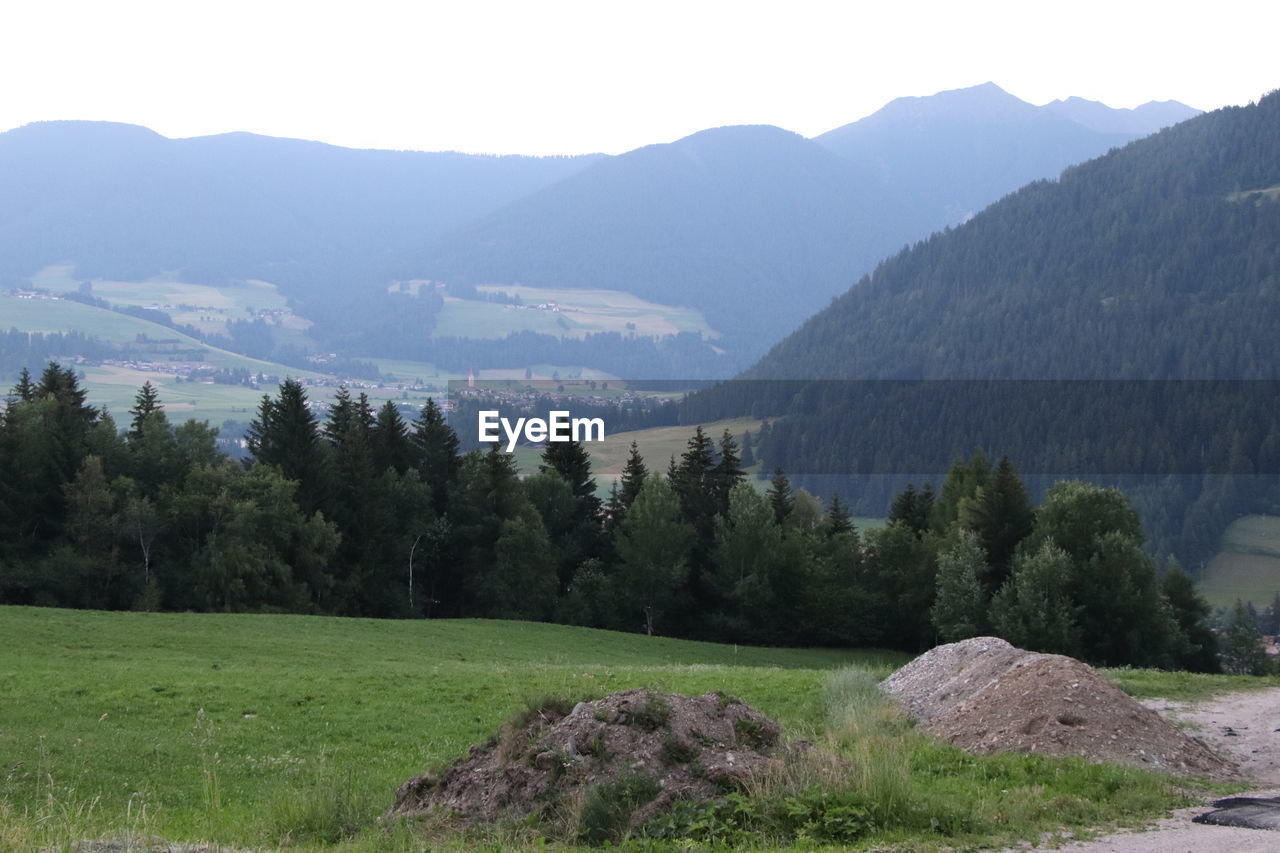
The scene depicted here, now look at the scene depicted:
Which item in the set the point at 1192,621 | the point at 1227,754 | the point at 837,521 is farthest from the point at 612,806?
the point at 1192,621

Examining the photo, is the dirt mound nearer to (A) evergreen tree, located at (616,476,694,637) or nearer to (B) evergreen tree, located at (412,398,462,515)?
(A) evergreen tree, located at (616,476,694,637)

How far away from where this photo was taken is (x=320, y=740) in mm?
20062

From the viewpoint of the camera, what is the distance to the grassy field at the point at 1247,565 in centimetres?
14600

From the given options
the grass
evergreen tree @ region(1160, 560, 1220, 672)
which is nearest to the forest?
evergreen tree @ region(1160, 560, 1220, 672)

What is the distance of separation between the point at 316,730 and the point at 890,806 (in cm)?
1184

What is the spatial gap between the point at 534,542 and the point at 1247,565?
422 feet

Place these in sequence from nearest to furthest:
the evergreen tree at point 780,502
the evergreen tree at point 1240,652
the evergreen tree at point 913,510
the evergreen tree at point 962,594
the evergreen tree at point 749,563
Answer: the evergreen tree at point 962,594
the evergreen tree at point 749,563
the evergreen tree at point 780,502
the evergreen tree at point 913,510
the evergreen tree at point 1240,652

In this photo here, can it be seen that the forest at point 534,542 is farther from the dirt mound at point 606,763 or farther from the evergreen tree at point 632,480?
the dirt mound at point 606,763

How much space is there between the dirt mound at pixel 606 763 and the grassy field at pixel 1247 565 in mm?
145449

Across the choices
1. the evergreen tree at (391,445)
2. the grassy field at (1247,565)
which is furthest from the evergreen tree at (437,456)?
the grassy field at (1247,565)

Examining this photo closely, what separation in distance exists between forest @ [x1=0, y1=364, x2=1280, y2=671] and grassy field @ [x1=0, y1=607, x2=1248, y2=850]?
18189 millimetres

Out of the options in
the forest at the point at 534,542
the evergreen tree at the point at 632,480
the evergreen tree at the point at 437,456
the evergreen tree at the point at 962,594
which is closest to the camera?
the forest at the point at 534,542

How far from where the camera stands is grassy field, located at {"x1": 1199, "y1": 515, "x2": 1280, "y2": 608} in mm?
146000

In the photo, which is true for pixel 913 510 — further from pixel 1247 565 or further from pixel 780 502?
pixel 1247 565
